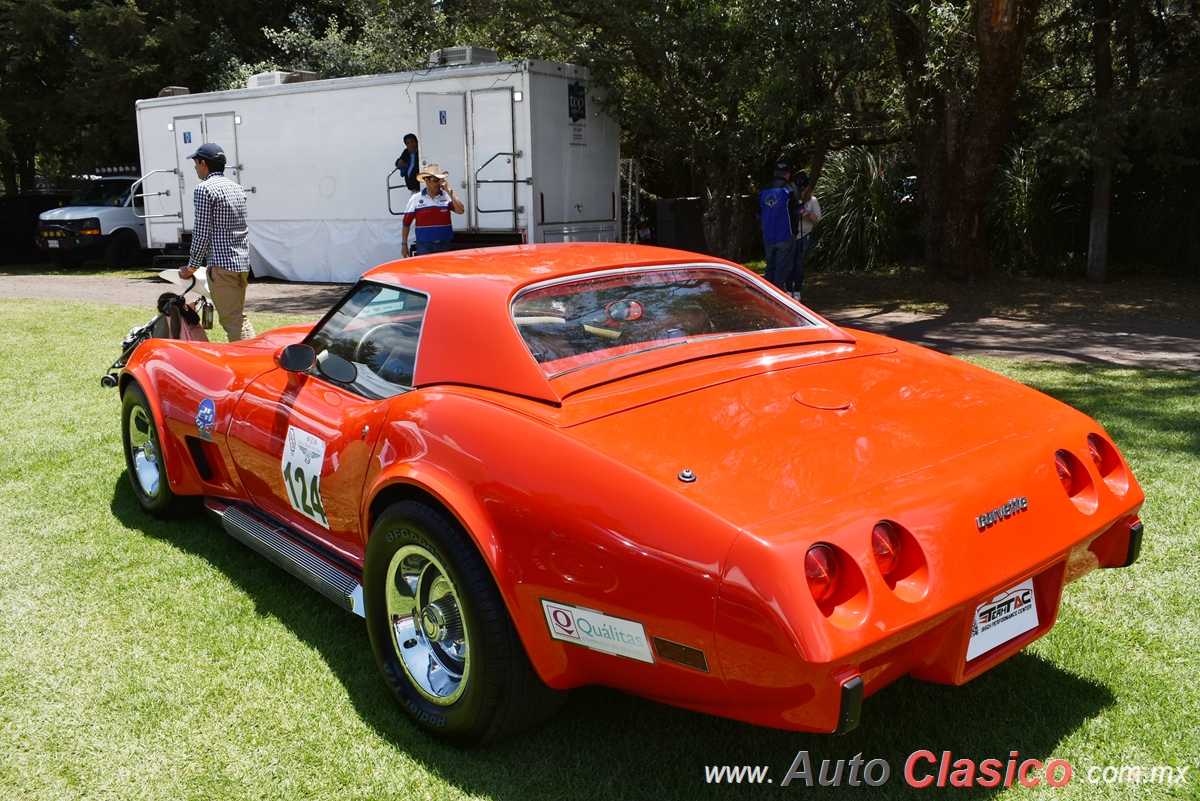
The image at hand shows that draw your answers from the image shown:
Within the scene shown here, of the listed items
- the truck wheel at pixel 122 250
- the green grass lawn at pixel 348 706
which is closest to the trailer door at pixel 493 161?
the green grass lawn at pixel 348 706

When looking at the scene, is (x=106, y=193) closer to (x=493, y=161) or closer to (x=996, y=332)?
(x=493, y=161)

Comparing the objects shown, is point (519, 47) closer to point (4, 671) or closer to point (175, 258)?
point (175, 258)

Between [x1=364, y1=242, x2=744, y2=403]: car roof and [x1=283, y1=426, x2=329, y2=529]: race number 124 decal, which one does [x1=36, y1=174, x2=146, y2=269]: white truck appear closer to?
[x1=283, y1=426, x2=329, y2=529]: race number 124 decal

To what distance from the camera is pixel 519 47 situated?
17547mm

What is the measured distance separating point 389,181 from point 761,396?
41.4ft

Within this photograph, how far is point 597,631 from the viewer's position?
8.09ft

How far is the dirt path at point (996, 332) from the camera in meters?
9.28

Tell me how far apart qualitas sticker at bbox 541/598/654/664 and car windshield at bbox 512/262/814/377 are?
0.79 meters

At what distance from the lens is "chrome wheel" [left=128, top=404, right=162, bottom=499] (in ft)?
15.9

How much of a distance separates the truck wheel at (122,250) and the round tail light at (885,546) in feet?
68.6

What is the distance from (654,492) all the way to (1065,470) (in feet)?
4.39

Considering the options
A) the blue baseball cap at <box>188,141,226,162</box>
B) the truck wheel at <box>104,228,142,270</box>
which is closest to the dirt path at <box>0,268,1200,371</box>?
the truck wheel at <box>104,228,142,270</box>

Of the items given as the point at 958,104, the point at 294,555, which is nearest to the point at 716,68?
the point at 958,104

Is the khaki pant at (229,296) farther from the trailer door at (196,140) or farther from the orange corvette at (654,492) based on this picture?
the trailer door at (196,140)
